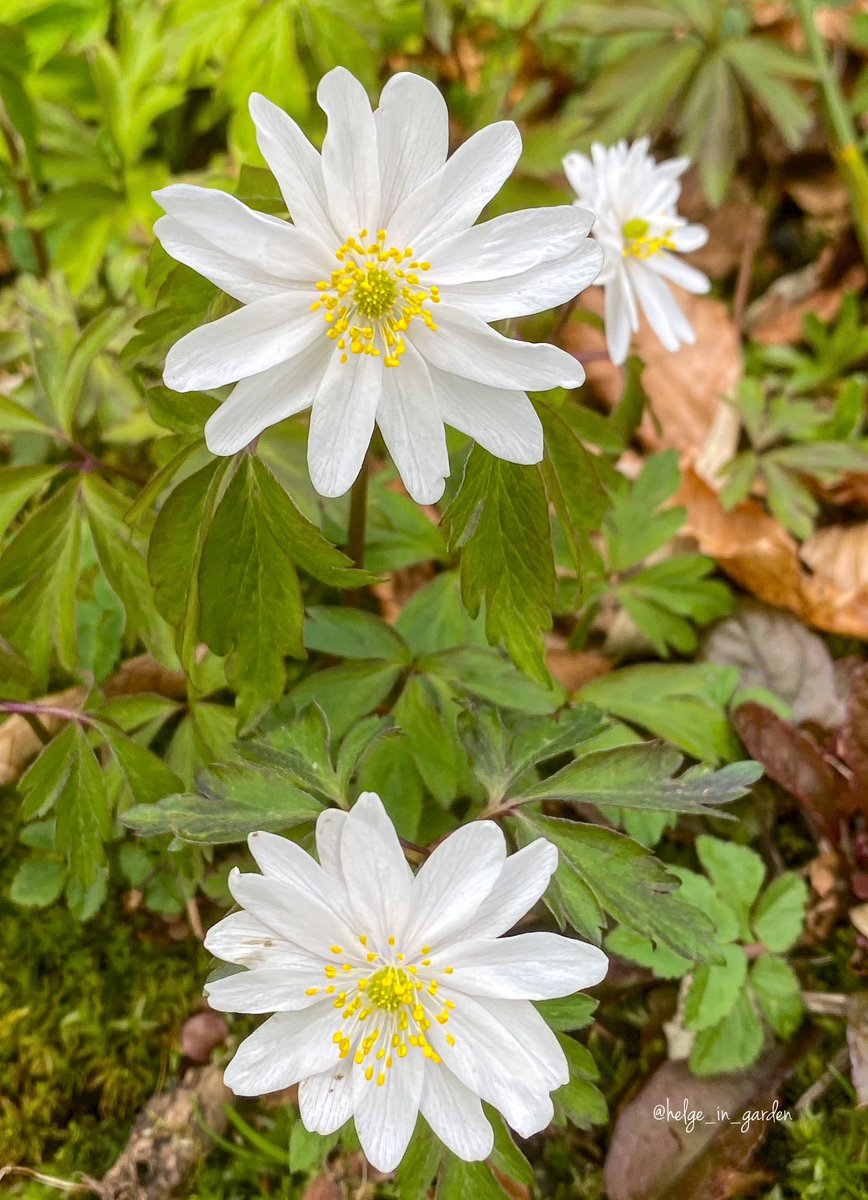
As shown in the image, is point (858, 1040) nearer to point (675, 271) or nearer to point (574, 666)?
point (574, 666)

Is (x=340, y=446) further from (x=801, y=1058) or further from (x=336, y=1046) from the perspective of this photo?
(x=801, y=1058)

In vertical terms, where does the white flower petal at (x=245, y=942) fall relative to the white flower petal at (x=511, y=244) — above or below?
below

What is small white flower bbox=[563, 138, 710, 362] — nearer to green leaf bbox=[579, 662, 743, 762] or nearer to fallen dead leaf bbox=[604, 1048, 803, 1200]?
green leaf bbox=[579, 662, 743, 762]

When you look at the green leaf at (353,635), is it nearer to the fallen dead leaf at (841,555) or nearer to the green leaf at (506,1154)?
the green leaf at (506,1154)

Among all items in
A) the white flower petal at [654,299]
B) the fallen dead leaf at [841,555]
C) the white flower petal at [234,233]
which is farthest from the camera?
the fallen dead leaf at [841,555]

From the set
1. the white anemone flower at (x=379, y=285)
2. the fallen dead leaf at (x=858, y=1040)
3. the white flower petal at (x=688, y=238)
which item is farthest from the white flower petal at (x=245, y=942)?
the white flower petal at (x=688, y=238)

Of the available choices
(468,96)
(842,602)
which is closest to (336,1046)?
(842,602)
